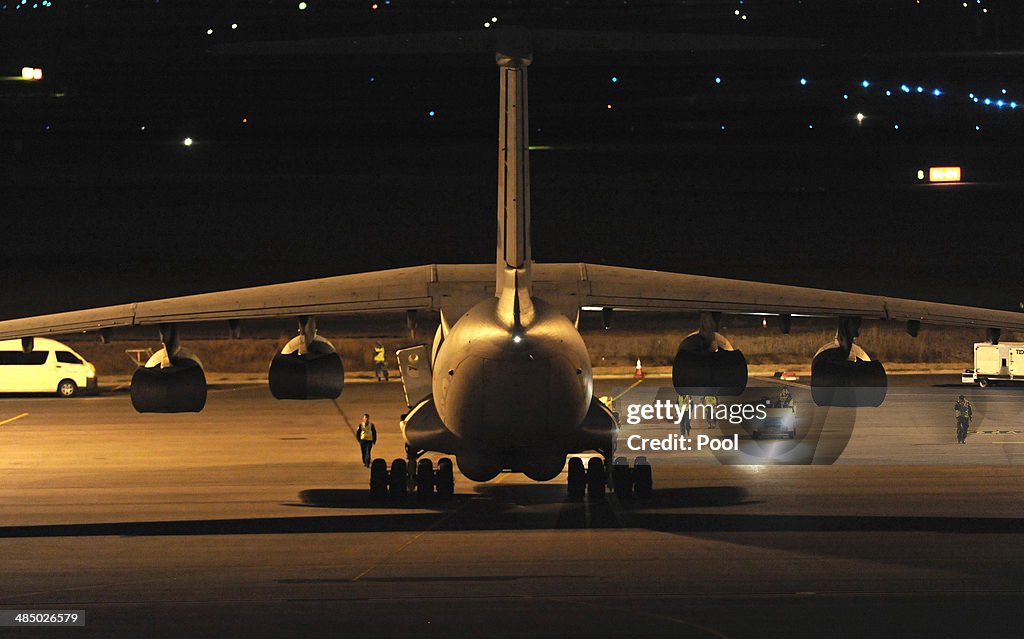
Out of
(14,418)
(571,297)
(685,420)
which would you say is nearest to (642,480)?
(571,297)

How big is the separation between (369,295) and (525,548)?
16.2 ft

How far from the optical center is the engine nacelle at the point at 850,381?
1903 cm

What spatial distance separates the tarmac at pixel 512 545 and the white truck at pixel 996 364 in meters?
12.4

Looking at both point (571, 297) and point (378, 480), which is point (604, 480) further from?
point (378, 480)

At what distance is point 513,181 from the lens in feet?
52.1

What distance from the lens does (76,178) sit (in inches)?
2299

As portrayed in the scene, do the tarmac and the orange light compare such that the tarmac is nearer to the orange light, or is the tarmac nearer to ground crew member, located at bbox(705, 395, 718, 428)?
ground crew member, located at bbox(705, 395, 718, 428)

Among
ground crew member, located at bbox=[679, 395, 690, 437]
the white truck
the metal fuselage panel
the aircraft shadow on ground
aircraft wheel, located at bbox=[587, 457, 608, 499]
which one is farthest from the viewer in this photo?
the white truck

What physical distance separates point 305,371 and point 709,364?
6.27 metres

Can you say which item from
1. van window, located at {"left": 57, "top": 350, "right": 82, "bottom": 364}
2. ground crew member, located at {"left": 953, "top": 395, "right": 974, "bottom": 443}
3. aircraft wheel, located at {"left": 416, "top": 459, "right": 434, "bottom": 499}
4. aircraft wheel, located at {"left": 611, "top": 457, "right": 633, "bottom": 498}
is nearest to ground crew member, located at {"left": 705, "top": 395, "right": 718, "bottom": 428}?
ground crew member, located at {"left": 953, "top": 395, "right": 974, "bottom": 443}

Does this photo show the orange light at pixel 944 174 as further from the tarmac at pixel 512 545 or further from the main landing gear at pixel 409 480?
the main landing gear at pixel 409 480

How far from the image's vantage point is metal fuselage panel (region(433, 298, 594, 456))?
15.2m

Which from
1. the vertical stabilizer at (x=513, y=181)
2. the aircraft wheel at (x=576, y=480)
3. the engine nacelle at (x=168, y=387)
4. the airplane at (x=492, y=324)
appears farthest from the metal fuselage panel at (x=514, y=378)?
the engine nacelle at (x=168, y=387)

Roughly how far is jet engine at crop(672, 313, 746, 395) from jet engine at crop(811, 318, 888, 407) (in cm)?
121
